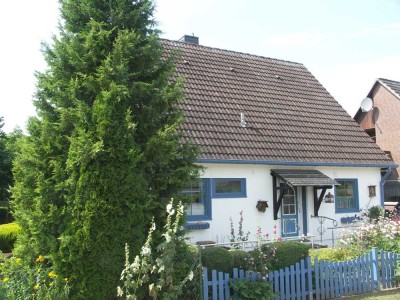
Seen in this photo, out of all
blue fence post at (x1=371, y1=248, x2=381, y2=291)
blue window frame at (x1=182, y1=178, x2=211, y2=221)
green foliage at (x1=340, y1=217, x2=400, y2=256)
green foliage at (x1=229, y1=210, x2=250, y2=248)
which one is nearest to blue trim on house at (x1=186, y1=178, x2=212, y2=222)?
blue window frame at (x1=182, y1=178, x2=211, y2=221)

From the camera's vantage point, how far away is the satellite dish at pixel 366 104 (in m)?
29.1

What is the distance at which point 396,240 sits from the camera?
442 inches

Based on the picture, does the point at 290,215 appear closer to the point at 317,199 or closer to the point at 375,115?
the point at 317,199

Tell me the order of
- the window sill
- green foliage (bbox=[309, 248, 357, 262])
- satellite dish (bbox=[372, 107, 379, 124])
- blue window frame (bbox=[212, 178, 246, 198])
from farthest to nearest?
satellite dish (bbox=[372, 107, 379, 124])
blue window frame (bbox=[212, 178, 246, 198])
the window sill
green foliage (bbox=[309, 248, 357, 262])

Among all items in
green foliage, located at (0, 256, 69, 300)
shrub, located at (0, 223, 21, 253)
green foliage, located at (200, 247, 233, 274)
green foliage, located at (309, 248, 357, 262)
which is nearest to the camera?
green foliage, located at (0, 256, 69, 300)

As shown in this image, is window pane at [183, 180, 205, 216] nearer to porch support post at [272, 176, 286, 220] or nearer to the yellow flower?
porch support post at [272, 176, 286, 220]

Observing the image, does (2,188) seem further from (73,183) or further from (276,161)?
(73,183)

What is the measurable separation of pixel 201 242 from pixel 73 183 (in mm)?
6641

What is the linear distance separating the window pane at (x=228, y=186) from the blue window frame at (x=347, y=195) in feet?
15.7

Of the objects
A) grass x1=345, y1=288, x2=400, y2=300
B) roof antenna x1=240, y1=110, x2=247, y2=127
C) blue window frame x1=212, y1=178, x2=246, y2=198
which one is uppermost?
roof antenna x1=240, y1=110, x2=247, y2=127

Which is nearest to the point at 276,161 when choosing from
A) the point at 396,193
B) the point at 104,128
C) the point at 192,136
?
the point at 192,136

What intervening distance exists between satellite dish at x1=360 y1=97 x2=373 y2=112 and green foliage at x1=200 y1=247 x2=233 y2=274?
77.7 ft

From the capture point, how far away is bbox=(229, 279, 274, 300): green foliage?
7977 mm

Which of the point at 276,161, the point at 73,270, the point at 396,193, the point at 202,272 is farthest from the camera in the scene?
the point at 396,193
